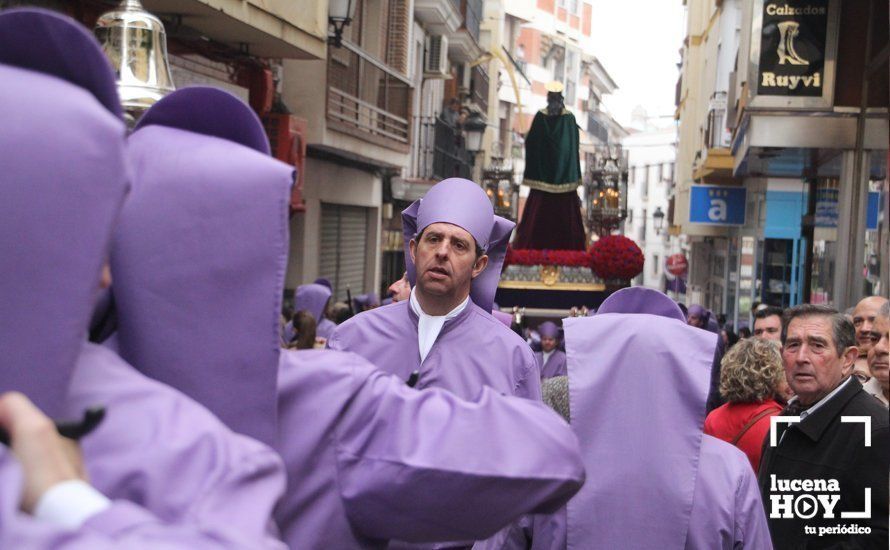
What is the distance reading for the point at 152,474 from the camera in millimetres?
1437

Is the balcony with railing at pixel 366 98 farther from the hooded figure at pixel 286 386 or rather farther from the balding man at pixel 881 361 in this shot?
the hooded figure at pixel 286 386

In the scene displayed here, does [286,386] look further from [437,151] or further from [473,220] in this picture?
[437,151]

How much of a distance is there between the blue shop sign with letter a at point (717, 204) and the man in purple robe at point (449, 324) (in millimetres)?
19772

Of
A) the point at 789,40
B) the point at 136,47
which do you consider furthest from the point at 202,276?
the point at 789,40

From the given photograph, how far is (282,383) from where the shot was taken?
1.90 metres

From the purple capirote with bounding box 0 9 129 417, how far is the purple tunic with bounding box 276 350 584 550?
53 centimetres

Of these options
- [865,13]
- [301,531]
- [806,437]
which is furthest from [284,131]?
[301,531]

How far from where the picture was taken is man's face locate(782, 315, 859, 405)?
4.65 metres

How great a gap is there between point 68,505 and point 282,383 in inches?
24.7

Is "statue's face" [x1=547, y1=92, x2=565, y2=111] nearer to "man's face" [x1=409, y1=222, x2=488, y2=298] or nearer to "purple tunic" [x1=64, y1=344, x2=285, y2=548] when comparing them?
"man's face" [x1=409, y1=222, x2=488, y2=298]

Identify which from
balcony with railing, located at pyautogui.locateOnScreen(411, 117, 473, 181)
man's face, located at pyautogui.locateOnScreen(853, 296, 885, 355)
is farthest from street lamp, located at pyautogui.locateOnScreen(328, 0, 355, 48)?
balcony with railing, located at pyautogui.locateOnScreen(411, 117, 473, 181)

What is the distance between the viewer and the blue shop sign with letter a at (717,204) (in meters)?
24.1

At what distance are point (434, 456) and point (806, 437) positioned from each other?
289 centimetres

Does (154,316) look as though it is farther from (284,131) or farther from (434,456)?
(284,131)
